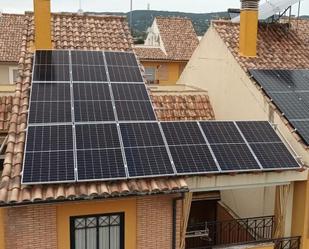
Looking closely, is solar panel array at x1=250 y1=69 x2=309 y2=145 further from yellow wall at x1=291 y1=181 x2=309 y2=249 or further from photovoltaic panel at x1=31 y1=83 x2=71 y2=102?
photovoltaic panel at x1=31 y1=83 x2=71 y2=102

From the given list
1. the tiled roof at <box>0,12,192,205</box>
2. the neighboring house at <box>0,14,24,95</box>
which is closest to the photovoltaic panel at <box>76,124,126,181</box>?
the tiled roof at <box>0,12,192,205</box>

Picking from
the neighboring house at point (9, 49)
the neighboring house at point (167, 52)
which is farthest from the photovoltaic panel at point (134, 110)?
the neighboring house at point (167, 52)

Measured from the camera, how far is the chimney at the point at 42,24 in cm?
1409

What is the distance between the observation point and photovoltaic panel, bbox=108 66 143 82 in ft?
43.2

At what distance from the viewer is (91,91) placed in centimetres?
1234

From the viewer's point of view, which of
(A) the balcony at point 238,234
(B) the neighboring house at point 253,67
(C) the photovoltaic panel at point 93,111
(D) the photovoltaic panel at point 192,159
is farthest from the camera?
(B) the neighboring house at point 253,67

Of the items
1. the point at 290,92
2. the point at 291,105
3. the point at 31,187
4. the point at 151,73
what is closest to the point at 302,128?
the point at 291,105

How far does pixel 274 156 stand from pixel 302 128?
5.07ft

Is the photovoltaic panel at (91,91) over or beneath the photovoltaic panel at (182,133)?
over

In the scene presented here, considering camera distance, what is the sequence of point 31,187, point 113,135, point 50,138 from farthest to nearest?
point 113,135
point 50,138
point 31,187

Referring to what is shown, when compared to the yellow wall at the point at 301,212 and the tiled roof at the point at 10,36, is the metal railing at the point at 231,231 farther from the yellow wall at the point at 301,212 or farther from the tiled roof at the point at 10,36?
the tiled roof at the point at 10,36

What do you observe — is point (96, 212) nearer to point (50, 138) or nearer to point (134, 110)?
point (50, 138)

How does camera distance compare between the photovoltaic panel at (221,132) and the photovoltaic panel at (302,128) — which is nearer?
the photovoltaic panel at (221,132)

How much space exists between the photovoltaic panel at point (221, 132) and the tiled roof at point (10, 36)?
24521 millimetres
